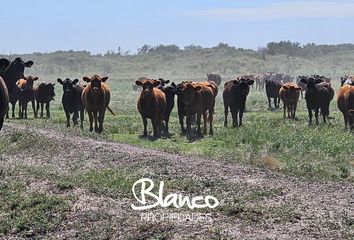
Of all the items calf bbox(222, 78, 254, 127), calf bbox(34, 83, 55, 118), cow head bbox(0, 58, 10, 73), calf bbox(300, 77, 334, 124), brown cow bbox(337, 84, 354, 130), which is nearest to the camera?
cow head bbox(0, 58, 10, 73)

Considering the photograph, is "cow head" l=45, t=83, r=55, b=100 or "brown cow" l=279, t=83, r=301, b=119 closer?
"brown cow" l=279, t=83, r=301, b=119

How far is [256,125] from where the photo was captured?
22891 mm

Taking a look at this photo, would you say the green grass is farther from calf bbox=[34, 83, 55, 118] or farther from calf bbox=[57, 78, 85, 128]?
calf bbox=[34, 83, 55, 118]

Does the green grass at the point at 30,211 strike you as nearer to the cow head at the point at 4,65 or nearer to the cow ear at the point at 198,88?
the cow head at the point at 4,65

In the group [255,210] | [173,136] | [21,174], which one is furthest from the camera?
[173,136]

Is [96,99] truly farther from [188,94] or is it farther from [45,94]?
[45,94]

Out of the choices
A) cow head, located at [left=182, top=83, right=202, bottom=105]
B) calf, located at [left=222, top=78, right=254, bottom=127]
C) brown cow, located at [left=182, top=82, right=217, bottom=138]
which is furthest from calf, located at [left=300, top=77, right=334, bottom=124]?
cow head, located at [left=182, top=83, right=202, bottom=105]

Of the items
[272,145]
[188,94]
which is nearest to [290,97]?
[188,94]

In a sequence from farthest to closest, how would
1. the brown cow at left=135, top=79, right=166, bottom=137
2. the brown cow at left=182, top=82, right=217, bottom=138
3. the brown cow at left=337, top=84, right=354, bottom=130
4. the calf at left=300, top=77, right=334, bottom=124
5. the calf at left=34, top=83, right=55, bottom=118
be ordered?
the calf at left=34, top=83, right=55, bottom=118 < the calf at left=300, top=77, right=334, bottom=124 < the brown cow at left=182, top=82, right=217, bottom=138 < the brown cow at left=337, top=84, right=354, bottom=130 < the brown cow at left=135, top=79, right=166, bottom=137

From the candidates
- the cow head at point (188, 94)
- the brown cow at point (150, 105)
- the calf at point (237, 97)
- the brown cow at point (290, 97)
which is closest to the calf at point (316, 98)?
the calf at point (237, 97)

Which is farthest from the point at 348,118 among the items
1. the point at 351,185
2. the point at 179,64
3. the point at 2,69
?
the point at 179,64

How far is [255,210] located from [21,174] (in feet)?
18.5

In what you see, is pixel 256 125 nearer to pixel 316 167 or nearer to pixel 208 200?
pixel 316 167

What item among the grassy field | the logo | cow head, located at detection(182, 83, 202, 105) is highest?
cow head, located at detection(182, 83, 202, 105)
